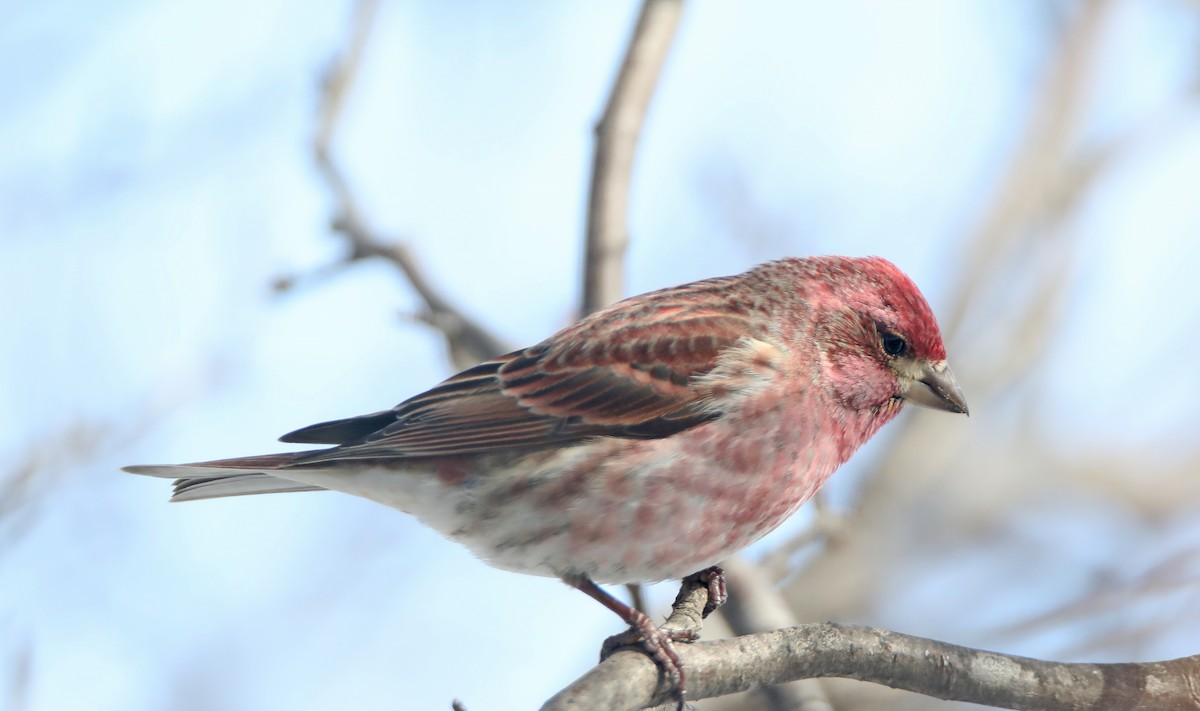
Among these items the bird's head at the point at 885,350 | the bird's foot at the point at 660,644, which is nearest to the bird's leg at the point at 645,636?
the bird's foot at the point at 660,644

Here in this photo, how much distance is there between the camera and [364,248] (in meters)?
7.52

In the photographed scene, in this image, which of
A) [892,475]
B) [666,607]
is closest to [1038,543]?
[892,475]

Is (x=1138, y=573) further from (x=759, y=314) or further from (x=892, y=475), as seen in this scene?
(x=759, y=314)

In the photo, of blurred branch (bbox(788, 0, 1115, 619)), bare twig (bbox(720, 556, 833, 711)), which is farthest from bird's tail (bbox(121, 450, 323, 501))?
blurred branch (bbox(788, 0, 1115, 619))

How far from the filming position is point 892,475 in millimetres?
11750

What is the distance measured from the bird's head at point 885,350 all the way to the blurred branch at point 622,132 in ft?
3.93

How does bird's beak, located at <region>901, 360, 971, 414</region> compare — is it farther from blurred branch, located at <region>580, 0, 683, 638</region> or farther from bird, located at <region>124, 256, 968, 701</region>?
blurred branch, located at <region>580, 0, 683, 638</region>

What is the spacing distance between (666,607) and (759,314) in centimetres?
262

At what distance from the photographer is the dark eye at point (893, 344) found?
607 centimetres

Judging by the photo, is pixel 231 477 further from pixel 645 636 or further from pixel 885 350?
pixel 885 350

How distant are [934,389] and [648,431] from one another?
1.40 meters

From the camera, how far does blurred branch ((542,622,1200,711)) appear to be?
4453mm

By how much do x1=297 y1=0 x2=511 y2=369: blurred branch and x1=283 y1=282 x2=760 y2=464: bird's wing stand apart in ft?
3.44

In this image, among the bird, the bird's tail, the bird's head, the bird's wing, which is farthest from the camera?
the bird's head
